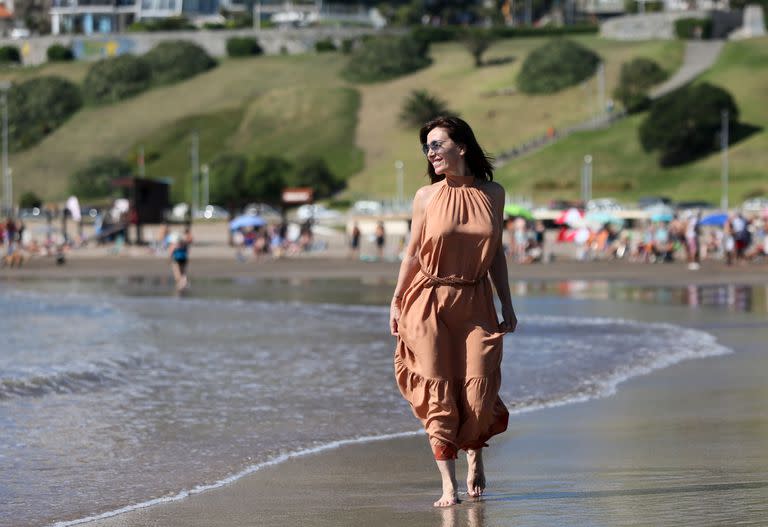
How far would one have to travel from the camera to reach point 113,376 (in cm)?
1408

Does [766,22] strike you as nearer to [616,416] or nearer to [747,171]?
Result: [747,171]

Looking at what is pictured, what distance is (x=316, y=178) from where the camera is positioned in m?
86.6

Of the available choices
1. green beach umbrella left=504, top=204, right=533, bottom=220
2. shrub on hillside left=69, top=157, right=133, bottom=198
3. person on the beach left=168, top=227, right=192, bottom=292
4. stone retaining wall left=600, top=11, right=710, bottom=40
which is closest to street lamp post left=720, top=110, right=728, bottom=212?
green beach umbrella left=504, top=204, right=533, bottom=220

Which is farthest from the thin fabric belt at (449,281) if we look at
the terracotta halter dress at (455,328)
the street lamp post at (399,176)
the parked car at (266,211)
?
the street lamp post at (399,176)

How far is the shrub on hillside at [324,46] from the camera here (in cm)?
12406

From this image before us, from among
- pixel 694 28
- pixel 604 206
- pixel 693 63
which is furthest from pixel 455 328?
pixel 694 28

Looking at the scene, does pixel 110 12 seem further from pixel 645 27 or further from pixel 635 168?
pixel 635 168

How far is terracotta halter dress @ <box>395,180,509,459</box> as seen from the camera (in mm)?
7234

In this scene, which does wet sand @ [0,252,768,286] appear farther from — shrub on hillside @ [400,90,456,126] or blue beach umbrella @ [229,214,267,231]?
shrub on hillside @ [400,90,456,126]

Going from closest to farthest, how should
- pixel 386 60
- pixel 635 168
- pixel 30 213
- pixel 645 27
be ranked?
pixel 30 213 → pixel 635 168 → pixel 386 60 → pixel 645 27

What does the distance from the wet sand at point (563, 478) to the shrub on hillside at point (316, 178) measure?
74.3 meters

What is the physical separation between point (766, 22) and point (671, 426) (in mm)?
110796

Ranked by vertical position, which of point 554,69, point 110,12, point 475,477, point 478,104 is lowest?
point 475,477

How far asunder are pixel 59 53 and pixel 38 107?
1597 centimetres
